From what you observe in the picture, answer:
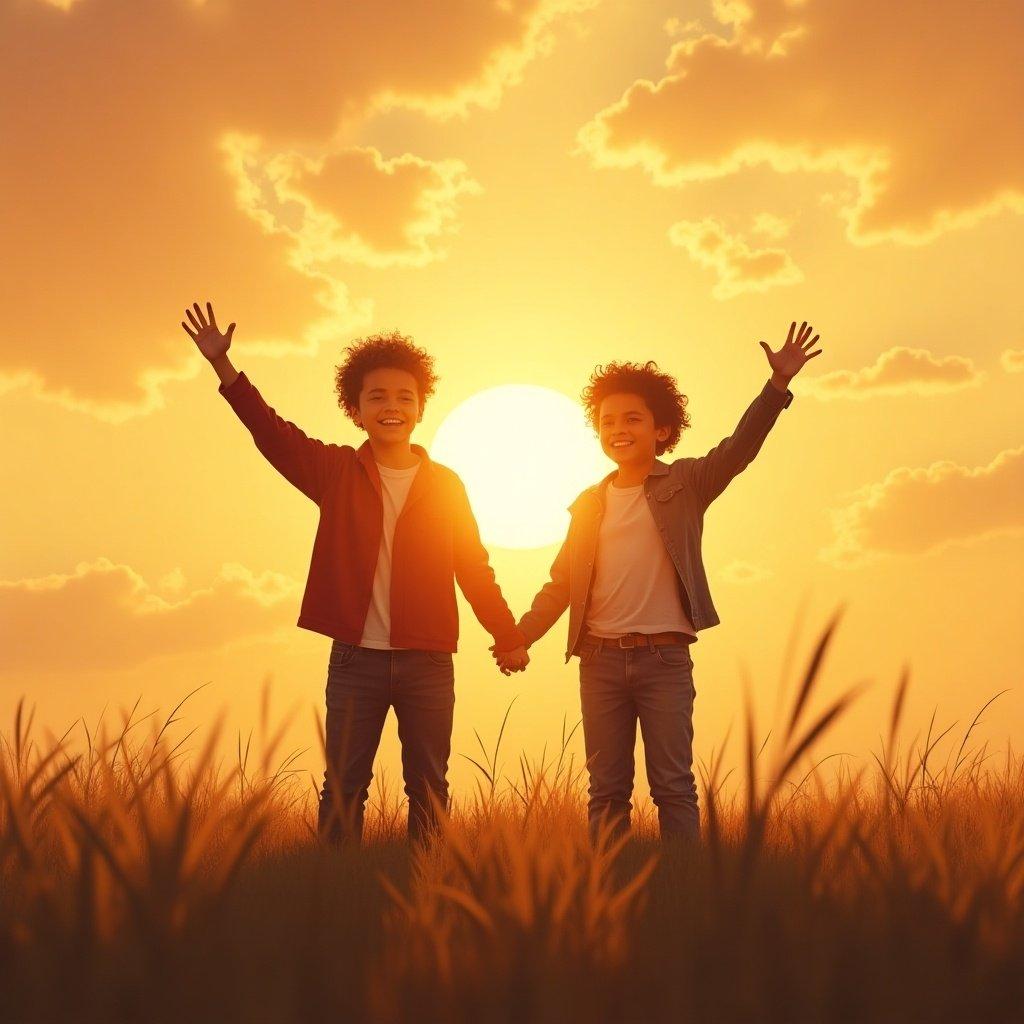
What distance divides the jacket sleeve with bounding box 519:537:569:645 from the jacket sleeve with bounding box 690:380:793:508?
75 centimetres

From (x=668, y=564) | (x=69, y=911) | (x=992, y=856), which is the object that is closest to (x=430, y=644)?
(x=668, y=564)

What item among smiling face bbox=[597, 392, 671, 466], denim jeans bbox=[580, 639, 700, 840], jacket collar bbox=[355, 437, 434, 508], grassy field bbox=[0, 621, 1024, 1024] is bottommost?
grassy field bbox=[0, 621, 1024, 1024]

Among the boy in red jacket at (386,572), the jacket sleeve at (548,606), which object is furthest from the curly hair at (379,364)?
the jacket sleeve at (548,606)

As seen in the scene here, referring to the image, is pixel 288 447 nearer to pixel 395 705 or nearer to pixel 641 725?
pixel 395 705

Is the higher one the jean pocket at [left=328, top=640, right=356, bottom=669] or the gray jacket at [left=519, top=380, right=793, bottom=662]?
the gray jacket at [left=519, top=380, right=793, bottom=662]

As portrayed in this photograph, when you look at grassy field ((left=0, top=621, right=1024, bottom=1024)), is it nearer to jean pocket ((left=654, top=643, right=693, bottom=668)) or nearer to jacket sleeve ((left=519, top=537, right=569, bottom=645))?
jean pocket ((left=654, top=643, right=693, bottom=668))

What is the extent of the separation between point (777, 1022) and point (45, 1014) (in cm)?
112

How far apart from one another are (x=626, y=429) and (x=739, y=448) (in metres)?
0.57

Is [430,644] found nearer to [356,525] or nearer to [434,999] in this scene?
[356,525]

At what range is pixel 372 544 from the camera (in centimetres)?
463

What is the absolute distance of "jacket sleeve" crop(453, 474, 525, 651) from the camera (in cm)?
480

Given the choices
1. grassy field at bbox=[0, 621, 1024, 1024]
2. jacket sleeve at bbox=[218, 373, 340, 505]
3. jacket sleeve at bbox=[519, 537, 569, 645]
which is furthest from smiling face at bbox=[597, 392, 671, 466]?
grassy field at bbox=[0, 621, 1024, 1024]

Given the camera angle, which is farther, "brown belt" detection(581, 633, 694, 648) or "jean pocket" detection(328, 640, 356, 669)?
"brown belt" detection(581, 633, 694, 648)

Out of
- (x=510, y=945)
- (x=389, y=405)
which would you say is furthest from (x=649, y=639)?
(x=510, y=945)
